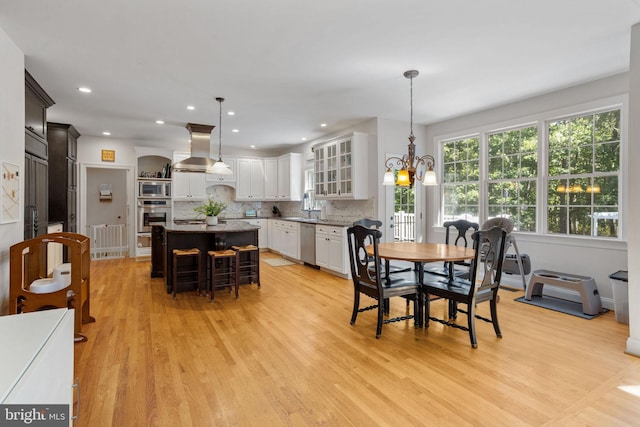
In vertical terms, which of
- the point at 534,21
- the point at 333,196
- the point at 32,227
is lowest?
the point at 32,227

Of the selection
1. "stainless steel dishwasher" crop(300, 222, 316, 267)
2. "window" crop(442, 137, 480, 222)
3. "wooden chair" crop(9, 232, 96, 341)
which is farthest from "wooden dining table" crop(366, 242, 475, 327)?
"wooden chair" crop(9, 232, 96, 341)

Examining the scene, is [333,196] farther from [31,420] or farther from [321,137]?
[31,420]

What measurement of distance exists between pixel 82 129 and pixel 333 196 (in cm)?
490

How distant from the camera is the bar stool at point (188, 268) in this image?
179 inches

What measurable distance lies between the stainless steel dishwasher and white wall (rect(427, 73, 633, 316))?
10.2 feet

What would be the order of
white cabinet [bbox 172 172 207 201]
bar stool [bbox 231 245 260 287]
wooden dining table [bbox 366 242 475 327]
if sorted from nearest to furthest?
wooden dining table [bbox 366 242 475 327], bar stool [bbox 231 245 260 287], white cabinet [bbox 172 172 207 201]

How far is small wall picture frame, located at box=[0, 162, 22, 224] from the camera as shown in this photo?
2.92 m

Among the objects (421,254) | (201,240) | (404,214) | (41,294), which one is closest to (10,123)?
(41,294)

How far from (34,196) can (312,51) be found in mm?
3569

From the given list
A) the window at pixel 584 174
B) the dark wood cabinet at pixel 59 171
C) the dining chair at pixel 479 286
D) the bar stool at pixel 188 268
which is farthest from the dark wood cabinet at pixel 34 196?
the window at pixel 584 174

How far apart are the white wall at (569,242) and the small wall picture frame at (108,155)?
696 centimetres

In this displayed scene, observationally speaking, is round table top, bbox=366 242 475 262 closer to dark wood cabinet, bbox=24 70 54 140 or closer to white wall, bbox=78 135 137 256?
dark wood cabinet, bbox=24 70 54 140

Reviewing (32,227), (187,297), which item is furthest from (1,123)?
(187,297)

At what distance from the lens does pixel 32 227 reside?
3.76m
